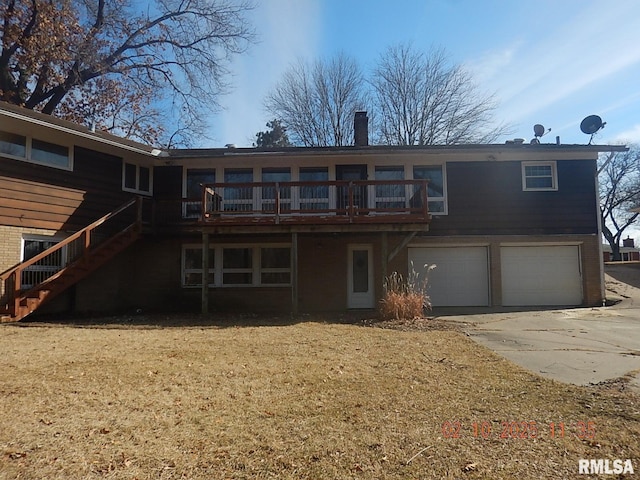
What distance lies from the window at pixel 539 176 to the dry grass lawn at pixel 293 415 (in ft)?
29.2

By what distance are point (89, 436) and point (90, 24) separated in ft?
77.1

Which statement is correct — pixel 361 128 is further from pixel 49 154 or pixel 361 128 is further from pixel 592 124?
pixel 49 154

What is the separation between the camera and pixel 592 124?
50.8 ft

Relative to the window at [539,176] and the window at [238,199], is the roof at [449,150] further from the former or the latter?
the window at [238,199]

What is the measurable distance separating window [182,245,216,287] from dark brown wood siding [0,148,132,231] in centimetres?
254

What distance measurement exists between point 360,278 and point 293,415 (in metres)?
9.74

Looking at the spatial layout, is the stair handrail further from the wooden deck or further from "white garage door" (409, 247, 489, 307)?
"white garage door" (409, 247, 489, 307)

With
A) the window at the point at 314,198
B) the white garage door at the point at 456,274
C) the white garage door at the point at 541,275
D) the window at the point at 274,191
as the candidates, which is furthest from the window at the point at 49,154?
the white garage door at the point at 541,275

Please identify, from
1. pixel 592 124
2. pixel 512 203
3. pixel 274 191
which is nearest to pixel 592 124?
pixel 592 124

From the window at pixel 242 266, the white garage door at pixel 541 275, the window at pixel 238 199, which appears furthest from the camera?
the window at pixel 242 266

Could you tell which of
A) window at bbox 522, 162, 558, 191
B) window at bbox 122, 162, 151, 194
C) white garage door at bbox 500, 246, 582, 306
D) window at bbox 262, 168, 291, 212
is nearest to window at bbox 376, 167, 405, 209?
window at bbox 262, 168, 291, 212

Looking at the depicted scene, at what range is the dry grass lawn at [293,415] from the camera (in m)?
2.95

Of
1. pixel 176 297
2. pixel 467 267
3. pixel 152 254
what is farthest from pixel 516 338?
pixel 152 254

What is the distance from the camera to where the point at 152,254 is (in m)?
13.7
